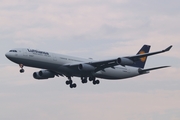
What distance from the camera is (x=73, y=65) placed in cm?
7969

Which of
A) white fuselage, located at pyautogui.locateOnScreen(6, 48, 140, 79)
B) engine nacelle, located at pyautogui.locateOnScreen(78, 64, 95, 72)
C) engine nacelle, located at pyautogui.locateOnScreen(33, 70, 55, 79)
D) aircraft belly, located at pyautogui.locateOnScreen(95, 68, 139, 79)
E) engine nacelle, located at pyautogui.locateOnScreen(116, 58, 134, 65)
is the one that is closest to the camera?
white fuselage, located at pyautogui.locateOnScreen(6, 48, 140, 79)

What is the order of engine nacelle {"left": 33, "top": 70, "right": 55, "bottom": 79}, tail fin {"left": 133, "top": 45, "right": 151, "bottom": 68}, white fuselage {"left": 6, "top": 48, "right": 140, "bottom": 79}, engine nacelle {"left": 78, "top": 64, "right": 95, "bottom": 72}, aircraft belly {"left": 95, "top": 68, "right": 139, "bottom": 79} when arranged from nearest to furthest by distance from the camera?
1. white fuselage {"left": 6, "top": 48, "right": 140, "bottom": 79}
2. engine nacelle {"left": 78, "top": 64, "right": 95, "bottom": 72}
3. engine nacelle {"left": 33, "top": 70, "right": 55, "bottom": 79}
4. aircraft belly {"left": 95, "top": 68, "right": 139, "bottom": 79}
5. tail fin {"left": 133, "top": 45, "right": 151, "bottom": 68}

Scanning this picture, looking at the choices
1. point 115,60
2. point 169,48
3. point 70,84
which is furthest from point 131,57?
point 70,84

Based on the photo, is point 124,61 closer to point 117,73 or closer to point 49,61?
point 117,73

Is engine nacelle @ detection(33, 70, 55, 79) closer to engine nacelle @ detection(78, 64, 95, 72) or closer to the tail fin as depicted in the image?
engine nacelle @ detection(78, 64, 95, 72)

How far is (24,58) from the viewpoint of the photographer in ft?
251

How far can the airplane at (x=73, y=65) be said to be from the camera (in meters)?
76.8

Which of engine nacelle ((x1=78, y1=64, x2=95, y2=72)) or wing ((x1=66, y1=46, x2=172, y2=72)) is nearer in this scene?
wing ((x1=66, y1=46, x2=172, y2=72))

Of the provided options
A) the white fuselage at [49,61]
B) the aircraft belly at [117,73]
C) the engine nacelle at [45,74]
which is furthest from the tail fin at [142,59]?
the engine nacelle at [45,74]

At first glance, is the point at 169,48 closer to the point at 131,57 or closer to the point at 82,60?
the point at 131,57

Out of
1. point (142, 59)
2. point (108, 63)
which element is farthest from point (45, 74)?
point (142, 59)

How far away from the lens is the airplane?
76812 mm

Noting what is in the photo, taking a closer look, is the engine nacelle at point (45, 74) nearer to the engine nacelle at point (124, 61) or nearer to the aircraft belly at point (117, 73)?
the aircraft belly at point (117, 73)

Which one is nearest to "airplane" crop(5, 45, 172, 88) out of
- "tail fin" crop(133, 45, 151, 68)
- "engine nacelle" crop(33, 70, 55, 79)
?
"engine nacelle" crop(33, 70, 55, 79)
